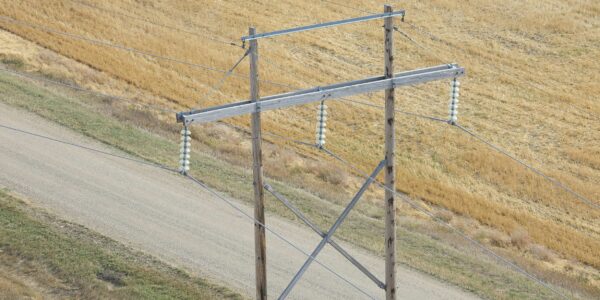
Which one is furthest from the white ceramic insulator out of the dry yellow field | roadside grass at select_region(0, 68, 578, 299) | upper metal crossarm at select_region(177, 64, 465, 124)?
the dry yellow field

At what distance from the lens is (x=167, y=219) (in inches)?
1206

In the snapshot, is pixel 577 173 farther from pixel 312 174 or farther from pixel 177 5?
Result: pixel 177 5

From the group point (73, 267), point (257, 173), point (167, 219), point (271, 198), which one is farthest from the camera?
point (271, 198)

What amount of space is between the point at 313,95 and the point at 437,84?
35656 mm

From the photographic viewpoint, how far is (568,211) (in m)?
40.3

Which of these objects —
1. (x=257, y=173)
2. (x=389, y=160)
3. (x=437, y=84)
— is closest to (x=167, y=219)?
(x=389, y=160)

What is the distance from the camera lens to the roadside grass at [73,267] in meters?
25.0

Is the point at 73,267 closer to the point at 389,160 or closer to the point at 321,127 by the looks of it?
the point at 321,127

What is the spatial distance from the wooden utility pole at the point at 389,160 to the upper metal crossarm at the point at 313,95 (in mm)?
332

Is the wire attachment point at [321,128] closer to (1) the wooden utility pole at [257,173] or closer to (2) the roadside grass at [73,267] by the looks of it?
(1) the wooden utility pole at [257,173]

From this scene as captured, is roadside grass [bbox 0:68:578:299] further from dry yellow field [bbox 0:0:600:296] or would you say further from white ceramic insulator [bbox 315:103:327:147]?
white ceramic insulator [bbox 315:103:327:147]

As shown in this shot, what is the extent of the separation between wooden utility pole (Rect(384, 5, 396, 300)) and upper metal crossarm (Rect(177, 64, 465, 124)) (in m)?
0.33

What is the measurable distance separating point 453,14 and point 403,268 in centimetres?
3698

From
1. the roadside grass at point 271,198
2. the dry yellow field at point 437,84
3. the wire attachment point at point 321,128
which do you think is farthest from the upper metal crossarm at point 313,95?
the dry yellow field at point 437,84
